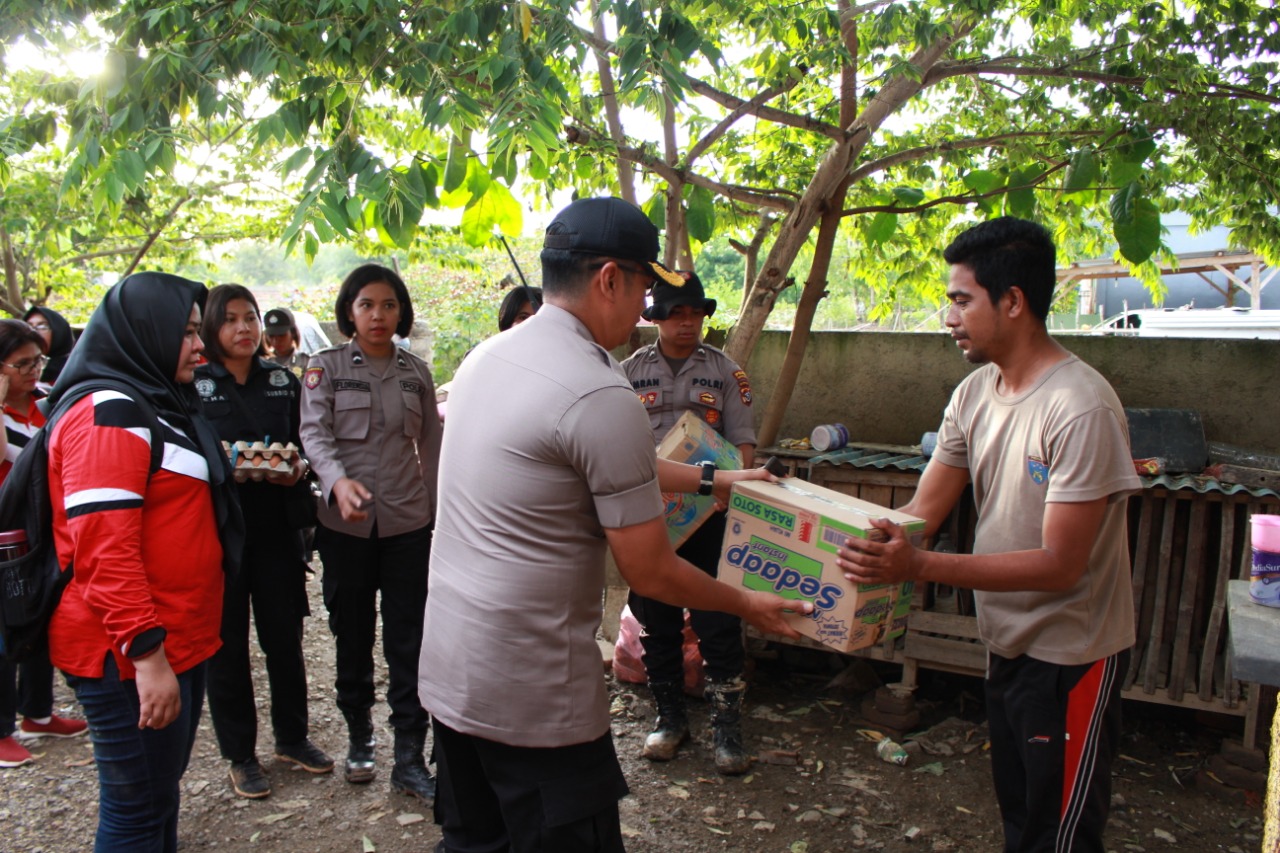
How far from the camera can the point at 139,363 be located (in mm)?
2480

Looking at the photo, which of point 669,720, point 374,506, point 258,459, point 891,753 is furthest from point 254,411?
point 891,753

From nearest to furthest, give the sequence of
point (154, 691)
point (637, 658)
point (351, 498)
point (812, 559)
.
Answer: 1. point (154, 691)
2. point (812, 559)
3. point (351, 498)
4. point (637, 658)

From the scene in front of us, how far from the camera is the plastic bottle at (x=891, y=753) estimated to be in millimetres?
4023

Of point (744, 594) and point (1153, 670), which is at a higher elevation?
point (744, 594)

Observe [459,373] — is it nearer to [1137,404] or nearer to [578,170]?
[578,170]

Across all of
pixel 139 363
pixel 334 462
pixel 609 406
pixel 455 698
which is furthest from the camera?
pixel 334 462

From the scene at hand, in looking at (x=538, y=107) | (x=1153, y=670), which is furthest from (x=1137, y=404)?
(x=538, y=107)

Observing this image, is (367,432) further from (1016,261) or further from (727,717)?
(1016,261)

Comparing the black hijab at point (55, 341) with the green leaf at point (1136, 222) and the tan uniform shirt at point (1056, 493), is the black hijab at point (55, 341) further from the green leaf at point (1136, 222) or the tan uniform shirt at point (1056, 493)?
the green leaf at point (1136, 222)

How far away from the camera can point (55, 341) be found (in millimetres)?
5219

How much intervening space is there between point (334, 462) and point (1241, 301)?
1736cm

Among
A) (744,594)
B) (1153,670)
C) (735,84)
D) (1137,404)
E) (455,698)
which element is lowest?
(1153,670)

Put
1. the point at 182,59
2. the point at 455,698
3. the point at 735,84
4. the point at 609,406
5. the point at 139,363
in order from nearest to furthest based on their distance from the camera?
the point at 609,406 < the point at 455,698 < the point at 139,363 < the point at 182,59 < the point at 735,84

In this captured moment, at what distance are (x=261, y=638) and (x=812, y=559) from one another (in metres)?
2.48
